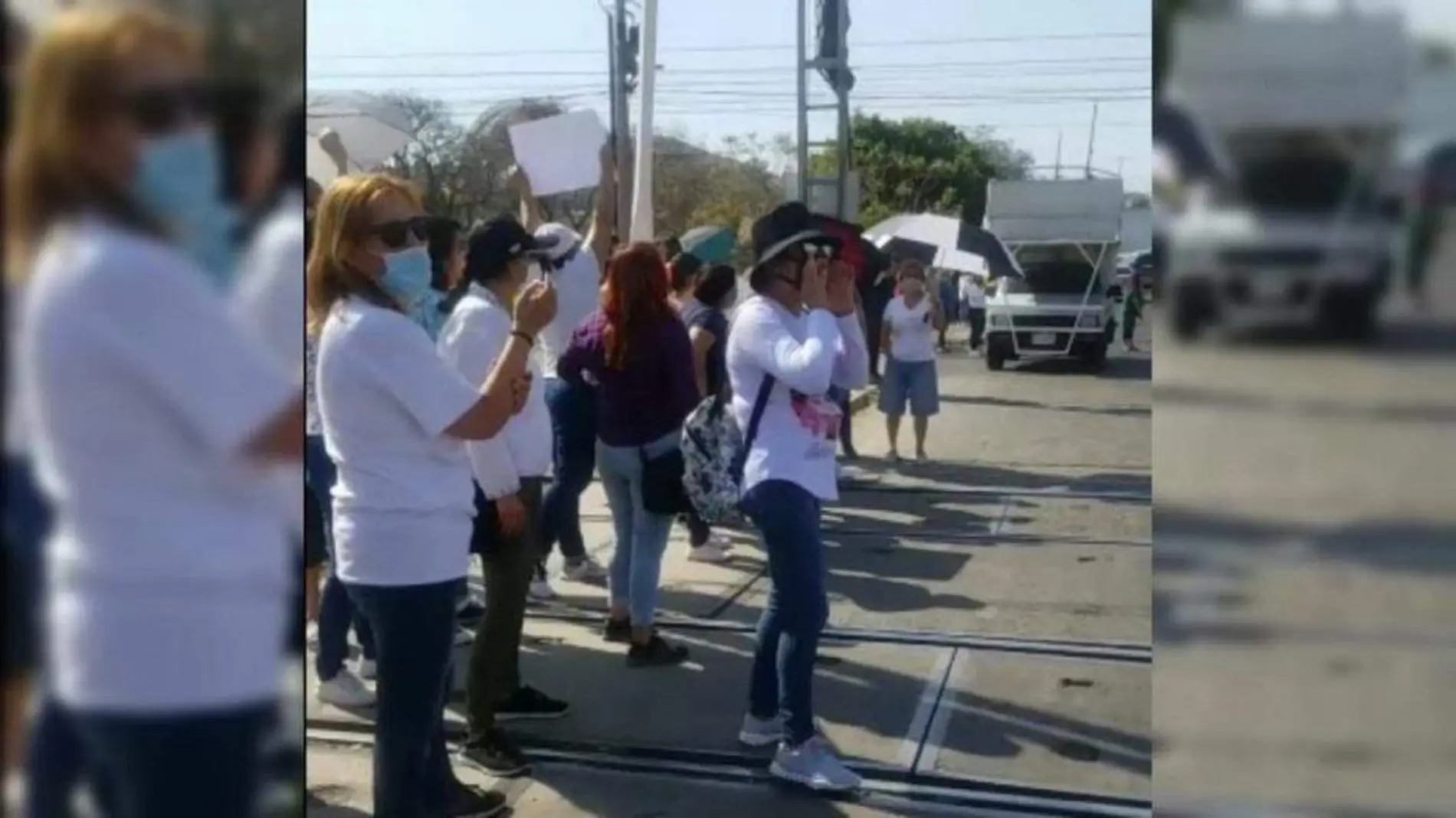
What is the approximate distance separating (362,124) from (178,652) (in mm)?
852

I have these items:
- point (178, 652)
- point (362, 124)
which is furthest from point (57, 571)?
point (362, 124)

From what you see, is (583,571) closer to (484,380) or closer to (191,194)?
(484,380)

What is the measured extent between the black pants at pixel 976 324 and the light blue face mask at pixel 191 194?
0.90m

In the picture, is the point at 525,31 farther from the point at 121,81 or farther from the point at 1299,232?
the point at 1299,232

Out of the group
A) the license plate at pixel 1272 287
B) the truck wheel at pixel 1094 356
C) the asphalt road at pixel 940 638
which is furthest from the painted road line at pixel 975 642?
the license plate at pixel 1272 287

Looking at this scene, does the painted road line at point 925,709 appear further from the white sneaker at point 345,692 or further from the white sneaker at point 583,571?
the white sneaker at point 345,692

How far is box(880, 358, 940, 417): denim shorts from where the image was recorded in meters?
1.90

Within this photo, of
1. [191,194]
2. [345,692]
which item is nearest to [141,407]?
[191,194]

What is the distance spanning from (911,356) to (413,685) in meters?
0.84

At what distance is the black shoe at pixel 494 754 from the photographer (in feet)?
7.14

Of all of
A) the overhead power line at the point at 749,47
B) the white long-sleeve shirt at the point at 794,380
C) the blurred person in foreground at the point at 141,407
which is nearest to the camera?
the blurred person in foreground at the point at 141,407

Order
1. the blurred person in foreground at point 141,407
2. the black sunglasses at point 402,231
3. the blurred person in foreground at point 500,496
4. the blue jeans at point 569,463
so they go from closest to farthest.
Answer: the blurred person in foreground at point 141,407 → the black sunglasses at point 402,231 → the blurred person in foreground at point 500,496 → the blue jeans at point 569,463

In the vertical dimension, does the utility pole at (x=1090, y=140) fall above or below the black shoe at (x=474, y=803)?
above

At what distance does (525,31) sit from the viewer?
186 centimetres
